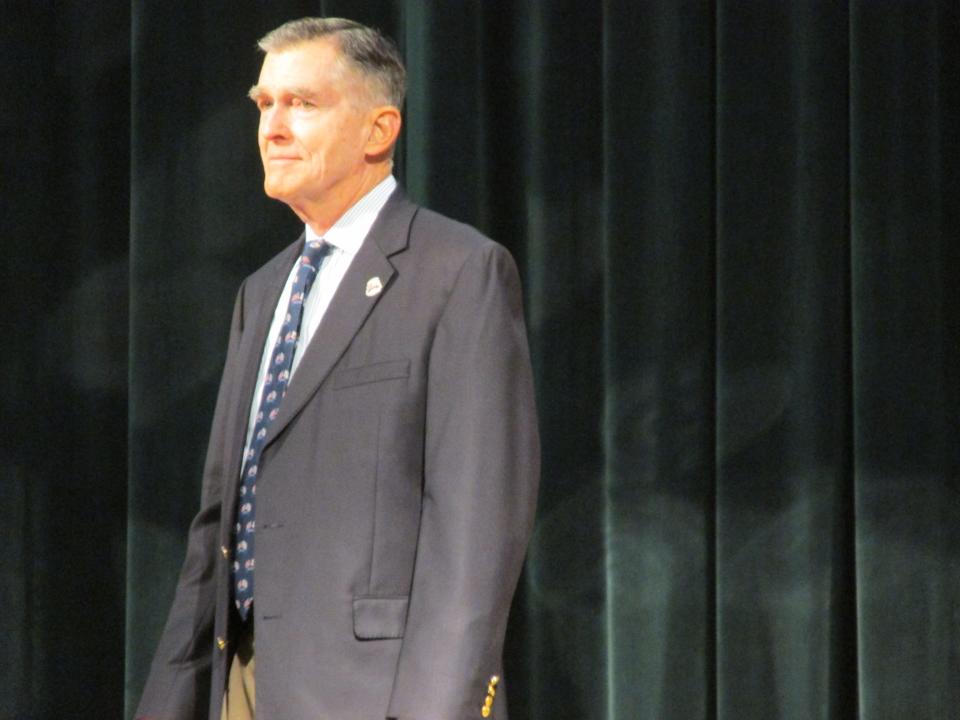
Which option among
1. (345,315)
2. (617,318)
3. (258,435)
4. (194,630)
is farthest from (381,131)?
(617,318)

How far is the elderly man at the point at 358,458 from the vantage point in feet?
5.46

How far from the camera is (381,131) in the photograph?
1925 millimetres

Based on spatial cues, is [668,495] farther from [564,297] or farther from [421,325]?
[421,325]

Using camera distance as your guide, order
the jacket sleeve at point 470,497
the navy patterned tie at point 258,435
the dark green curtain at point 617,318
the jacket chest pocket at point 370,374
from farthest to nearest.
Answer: the dark green curtain at point 617,318
the navy patterned tie at point 258,435
the jacket chest pocket at point 370,374
the jacket sleeve at point 470,497

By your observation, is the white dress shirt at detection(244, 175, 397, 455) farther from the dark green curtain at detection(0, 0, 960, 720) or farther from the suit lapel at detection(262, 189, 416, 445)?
the dark green curtain at detection(0, 0, 960, 720)

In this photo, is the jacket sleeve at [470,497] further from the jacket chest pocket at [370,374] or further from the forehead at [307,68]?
the forehead at [307,68]

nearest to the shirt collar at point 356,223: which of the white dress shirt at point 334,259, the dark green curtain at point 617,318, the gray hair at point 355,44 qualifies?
the white dress shirt at point 334,259

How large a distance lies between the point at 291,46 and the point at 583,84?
3.79 ft

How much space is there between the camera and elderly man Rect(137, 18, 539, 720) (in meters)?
1.66

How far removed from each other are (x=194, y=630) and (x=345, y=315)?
18.3 inches

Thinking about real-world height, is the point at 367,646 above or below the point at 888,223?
below

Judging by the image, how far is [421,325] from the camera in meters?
1.76

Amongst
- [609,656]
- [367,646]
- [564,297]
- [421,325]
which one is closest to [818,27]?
[564,297]

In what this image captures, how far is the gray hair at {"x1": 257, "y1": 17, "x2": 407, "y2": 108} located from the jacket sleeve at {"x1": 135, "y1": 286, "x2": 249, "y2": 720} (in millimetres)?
431
